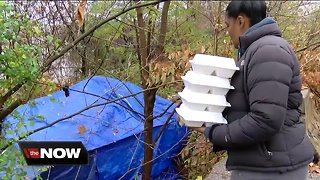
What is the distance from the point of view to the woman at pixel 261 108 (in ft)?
6.98

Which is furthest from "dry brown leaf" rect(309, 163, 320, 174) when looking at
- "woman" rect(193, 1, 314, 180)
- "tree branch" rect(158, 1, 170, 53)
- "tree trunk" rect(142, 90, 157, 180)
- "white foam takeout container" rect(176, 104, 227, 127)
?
"white foam takeout container" rect(176, 104, 227, 127)

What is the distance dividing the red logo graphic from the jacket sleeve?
36.7 inches

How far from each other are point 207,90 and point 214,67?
0.11m

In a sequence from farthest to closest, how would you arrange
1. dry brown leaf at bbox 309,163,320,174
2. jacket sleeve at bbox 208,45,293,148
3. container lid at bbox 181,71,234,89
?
1. dry brown leaf at bbox 309,163,320,174
2. container lid at bbox 181,71,234,89
3. jacket sleeve at bbox 208,45,293,148

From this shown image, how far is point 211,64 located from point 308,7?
4948 millimetres

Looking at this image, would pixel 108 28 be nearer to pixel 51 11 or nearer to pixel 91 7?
pixel 91 7

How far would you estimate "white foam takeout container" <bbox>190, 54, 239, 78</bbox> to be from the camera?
2309 millimetres

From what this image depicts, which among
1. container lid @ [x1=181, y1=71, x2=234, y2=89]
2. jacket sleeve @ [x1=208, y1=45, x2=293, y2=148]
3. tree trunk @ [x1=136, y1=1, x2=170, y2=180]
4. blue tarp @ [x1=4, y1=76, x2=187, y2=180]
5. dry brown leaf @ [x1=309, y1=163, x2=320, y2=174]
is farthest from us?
dry brown leaf @ [x1=309, y1=163, x2=320, y2=174]

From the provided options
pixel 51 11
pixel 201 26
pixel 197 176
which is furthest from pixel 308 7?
pixel 51 11

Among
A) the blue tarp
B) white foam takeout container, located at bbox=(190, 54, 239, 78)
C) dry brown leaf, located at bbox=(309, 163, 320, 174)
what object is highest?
white foam takeout container, located at bbox=(190, 54, 239, 78)

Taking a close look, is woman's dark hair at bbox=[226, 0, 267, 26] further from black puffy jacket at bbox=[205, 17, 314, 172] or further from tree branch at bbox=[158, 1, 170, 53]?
tree branch at bbox=[158, 1, 170, 53]

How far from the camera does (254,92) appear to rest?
2.14 metres

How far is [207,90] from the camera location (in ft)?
7.65

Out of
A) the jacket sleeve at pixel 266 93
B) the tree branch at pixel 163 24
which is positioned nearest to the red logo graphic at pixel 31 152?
the jacket sleeve at pixel 266 93
